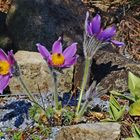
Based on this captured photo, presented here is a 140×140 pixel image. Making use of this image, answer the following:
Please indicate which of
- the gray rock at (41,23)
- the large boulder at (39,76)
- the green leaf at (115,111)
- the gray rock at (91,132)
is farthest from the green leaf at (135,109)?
the gray rock at (41,23)

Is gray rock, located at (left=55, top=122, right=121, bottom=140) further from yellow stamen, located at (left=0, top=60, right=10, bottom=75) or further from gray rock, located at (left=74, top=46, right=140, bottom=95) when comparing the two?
gray rock, located at (left=74, top=46, right=140, bottom=95)

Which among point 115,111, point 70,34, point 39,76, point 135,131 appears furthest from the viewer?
point 70,34

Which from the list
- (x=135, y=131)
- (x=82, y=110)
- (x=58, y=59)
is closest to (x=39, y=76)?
(x=82, y=110)

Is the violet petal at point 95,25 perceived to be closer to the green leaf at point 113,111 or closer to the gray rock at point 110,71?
the green leaf at point 113,111

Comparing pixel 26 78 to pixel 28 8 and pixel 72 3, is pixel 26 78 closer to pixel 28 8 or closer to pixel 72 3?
pixel 28 8

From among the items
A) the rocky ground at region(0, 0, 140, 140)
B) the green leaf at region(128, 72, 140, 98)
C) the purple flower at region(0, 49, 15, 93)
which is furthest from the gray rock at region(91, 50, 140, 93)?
the purple flower at region(0, 49, 15, 93)

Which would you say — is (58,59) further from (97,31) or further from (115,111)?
(115,111)
